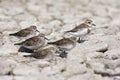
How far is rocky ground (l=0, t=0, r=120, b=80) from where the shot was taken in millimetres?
8016

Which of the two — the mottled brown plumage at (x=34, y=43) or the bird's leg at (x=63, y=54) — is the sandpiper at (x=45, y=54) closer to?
the mottled brown plumage at (x=34, y=43)

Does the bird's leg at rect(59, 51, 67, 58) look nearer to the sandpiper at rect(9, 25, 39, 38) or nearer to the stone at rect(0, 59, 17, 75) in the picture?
the sandpiper at rect(9, 25, 39, 38)

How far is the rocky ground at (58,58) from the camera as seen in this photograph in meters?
8.02

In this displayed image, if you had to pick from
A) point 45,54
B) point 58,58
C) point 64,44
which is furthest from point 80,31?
point 45,54

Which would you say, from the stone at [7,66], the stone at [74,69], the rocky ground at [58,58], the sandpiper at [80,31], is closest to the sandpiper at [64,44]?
the rocky ground at [58,58]

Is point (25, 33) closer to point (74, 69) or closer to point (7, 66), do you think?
point (7, 66)

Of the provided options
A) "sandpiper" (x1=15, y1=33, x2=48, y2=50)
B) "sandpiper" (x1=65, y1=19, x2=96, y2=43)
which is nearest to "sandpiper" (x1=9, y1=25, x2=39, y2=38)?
"sandpiper" (x1=15, y1=33, x2=48, y2=50)

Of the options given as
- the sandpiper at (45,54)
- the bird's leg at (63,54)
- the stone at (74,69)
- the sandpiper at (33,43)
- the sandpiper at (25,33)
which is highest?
the sandpiper at (25,33)

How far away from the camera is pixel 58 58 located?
8.99m

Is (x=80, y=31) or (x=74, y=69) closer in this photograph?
(x=74, y=69)

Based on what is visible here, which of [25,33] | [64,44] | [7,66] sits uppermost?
[25,33]

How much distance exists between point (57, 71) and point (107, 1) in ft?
37.4

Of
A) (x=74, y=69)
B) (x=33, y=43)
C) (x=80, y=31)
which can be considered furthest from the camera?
(x=80, y=31)

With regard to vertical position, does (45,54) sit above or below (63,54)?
above
